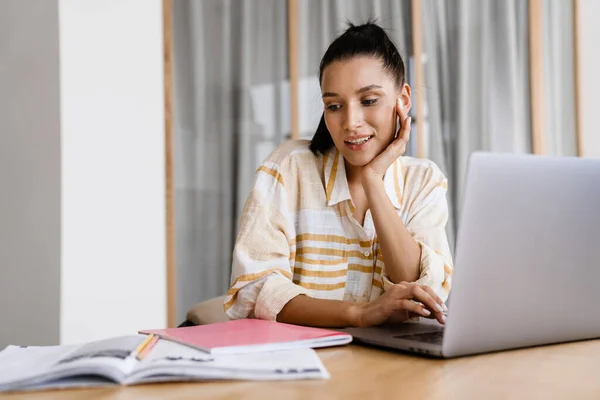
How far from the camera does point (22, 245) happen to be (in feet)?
8.83

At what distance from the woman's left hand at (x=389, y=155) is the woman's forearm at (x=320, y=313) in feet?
1.17

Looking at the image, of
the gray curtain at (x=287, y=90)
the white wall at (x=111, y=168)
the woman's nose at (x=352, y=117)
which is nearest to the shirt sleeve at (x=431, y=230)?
the woman's nose at (x=352, y=117)

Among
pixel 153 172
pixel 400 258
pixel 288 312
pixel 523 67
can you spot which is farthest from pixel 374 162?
pixel 523 67

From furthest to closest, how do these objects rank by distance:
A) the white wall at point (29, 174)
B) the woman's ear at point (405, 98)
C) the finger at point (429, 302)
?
the white wall at point (29, 174) < the woman's ear at point (405, 98) < the finger at point (429, 302)

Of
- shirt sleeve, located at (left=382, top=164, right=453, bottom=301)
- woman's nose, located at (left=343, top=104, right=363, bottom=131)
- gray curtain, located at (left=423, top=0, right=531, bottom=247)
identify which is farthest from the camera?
gray curtain, located at (left=423, top=0, right=531, bottom=247)

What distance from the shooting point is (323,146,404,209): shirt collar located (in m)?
1.57

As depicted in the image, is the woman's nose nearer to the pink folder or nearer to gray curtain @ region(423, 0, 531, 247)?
the pink folder

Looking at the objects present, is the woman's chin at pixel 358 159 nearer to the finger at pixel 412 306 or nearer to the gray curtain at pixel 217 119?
the finger at pixel 412 306

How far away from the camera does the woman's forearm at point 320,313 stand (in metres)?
1.23

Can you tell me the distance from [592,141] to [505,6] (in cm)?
87

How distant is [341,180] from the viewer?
1.59 meters

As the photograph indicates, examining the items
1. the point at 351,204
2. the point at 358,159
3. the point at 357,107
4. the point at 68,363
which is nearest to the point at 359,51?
the point at 357,107

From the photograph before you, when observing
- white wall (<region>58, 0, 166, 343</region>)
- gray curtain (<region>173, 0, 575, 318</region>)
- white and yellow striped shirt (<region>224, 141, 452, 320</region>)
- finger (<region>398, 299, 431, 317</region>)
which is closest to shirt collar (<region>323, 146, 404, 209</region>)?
white and yellow striped shirt (<region>224, 141, 452, 320</region>)

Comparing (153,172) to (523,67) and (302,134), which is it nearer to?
(302,134)
